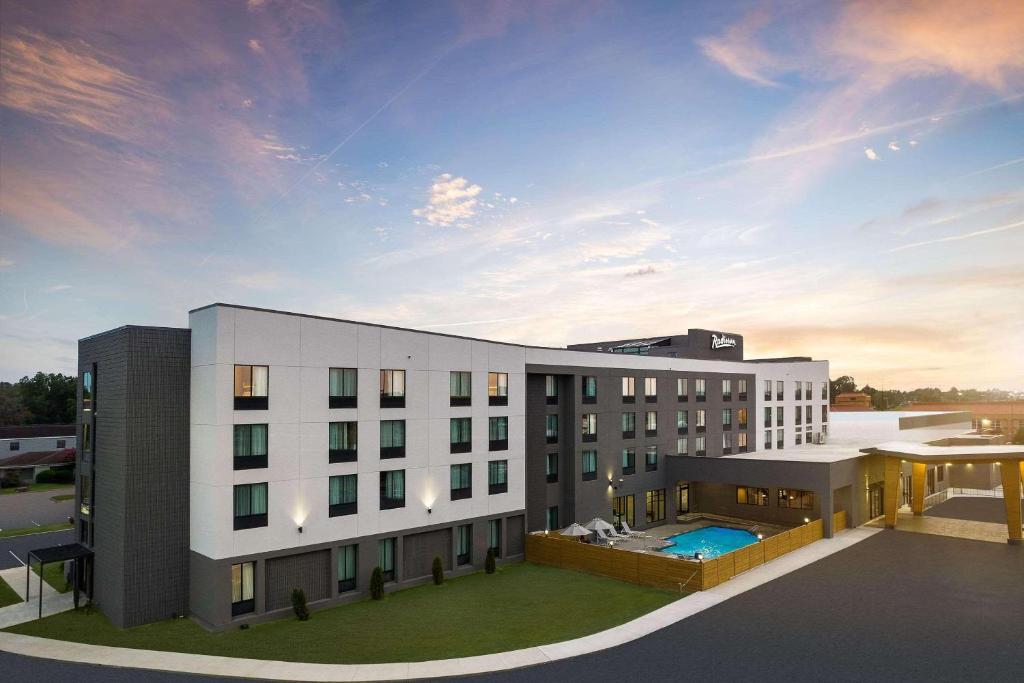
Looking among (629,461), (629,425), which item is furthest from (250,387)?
(629,461)

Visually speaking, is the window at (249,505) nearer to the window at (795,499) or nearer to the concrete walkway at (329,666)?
the concrete walkway at (329,666)

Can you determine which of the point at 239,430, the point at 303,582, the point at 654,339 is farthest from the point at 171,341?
the point at 654,339

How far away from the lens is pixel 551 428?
40688mm

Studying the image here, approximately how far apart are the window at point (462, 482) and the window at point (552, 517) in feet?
26.7

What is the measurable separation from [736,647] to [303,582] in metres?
17.9

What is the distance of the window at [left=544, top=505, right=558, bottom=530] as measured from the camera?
40031 mm

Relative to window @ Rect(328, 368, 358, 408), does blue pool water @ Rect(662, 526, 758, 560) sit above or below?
below

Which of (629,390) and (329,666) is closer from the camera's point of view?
(329,666)

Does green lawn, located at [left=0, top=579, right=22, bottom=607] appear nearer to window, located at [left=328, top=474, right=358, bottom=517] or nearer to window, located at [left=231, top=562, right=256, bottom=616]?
window, located at [left=231, top=562, right=256, bottom=616]

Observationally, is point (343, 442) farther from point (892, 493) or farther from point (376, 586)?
point (892, 493)

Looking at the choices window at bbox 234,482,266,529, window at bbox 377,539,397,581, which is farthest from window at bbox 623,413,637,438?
window at bbox 234,482,266,529

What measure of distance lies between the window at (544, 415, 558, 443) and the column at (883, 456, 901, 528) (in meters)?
22.7

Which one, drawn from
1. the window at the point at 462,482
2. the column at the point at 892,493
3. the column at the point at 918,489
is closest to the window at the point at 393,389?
the window at the point at 462,482

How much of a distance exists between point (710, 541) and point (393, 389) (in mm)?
25288
